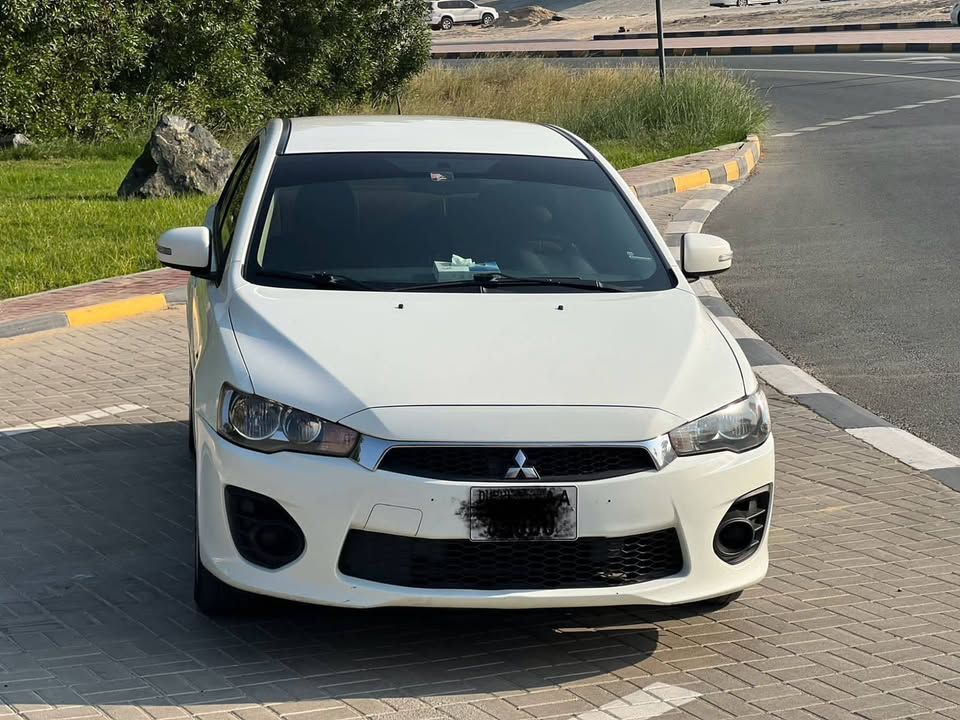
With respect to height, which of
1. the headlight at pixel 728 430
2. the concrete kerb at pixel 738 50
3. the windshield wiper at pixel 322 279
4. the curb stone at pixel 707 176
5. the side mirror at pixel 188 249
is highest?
the side mirror at pixel 188 249

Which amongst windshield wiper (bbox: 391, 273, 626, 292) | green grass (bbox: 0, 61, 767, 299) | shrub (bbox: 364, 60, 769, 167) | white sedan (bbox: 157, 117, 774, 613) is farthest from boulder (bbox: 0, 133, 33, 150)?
windshield wiper (bbox: 391, 273, 626, 292)

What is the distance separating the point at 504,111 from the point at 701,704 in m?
23.0

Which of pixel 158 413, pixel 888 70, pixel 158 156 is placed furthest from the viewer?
pixel 888 70

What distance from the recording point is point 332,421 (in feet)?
14.6

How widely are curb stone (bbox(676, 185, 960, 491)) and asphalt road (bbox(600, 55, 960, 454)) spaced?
11 cm

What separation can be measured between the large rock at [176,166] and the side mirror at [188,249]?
1011 centimetres

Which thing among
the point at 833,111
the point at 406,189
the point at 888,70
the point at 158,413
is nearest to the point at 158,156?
the point at 158,413

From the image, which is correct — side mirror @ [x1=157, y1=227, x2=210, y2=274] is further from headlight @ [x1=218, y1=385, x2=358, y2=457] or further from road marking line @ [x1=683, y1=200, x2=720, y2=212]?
road marking line @ [x1=683, y1=200, x2=720, y2=212]

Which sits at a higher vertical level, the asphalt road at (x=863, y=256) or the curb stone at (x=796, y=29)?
the asphalt road at (x=863, y=256)

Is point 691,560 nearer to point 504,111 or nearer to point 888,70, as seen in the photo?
point 504,111

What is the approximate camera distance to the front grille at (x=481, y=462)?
4367 mm

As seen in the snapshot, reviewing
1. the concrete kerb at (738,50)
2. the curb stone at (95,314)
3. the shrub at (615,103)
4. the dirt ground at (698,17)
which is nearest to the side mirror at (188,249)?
the curb stone at (95,314)

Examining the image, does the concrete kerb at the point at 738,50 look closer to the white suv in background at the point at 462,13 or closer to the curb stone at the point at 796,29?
the curb stone at the point at 796,29

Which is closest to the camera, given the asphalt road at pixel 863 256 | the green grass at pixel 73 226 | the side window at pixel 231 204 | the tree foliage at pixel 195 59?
the side window at pixel 231 204
